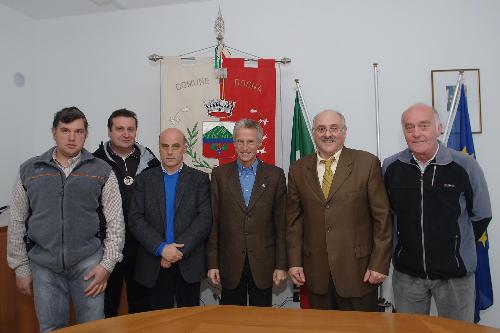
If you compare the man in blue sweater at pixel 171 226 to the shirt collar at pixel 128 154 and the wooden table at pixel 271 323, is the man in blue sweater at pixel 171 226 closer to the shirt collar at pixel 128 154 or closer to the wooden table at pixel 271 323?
the shirt collar at pixel 128 154

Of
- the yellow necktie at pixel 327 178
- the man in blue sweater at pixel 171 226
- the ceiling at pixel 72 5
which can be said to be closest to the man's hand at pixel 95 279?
the man in blue sweater at pixel 171 226

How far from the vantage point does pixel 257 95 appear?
10.4 ft

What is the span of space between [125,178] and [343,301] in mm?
1471

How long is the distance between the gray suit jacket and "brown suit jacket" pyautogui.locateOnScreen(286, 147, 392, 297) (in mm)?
605

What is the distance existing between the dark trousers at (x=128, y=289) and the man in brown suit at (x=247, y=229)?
20.4 inches

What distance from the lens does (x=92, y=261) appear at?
6.34ft

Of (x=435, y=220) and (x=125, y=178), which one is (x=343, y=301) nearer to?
(x=435, y=220)

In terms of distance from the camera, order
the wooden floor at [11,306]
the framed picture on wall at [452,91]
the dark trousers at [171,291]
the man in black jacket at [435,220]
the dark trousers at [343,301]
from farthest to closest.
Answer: the framed picture on wall at [452,91]
the wooden floor at [11,306]
the dark trousers at [171,291]
the dark trousers at [343,301]
the man in black jacket at [435,220]

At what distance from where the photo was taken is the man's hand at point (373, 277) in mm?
1899

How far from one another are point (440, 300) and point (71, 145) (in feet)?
6.76

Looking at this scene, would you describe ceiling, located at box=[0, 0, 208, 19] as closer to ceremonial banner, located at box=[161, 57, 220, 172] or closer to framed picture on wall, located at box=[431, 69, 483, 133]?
ceremonial banner, located at box=[161, 57, 220, 172]

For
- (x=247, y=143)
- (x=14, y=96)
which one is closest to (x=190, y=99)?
(x=247, y=143)

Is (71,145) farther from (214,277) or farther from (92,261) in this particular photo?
(214,277)

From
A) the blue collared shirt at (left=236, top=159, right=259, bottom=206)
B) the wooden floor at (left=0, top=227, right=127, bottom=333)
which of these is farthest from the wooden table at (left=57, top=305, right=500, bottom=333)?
the wooden floor at (left=0, top=227, right=127, bottom=333)
